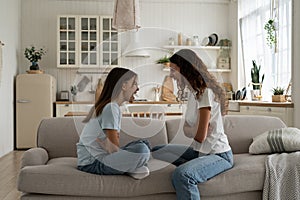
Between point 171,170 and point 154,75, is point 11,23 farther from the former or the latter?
point 171,170

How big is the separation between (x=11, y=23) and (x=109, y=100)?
4.87 m

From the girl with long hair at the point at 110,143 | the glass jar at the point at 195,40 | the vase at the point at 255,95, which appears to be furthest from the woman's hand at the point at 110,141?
the glass jar at the point at 195,40

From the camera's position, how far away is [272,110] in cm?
523

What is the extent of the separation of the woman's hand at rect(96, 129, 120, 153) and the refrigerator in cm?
468

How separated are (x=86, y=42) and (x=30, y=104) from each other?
4.90 feet

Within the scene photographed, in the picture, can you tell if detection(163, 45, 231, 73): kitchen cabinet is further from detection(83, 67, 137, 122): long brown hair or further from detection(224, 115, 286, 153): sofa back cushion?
detection(83, 67, 137, 122): long brown hair

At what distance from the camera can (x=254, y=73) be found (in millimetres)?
6492

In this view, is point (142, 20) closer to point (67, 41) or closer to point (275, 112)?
point (67, 41)

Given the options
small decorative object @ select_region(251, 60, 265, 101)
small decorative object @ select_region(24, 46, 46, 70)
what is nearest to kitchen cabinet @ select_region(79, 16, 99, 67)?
small decorative object @ select_region(24, 46, 46, 70)

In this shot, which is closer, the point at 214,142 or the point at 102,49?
the point at 214,142

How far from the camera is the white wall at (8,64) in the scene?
6.33 metres

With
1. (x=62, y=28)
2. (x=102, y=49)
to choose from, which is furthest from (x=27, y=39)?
(x=102, y=49)

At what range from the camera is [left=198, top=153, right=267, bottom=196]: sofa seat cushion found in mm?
2656

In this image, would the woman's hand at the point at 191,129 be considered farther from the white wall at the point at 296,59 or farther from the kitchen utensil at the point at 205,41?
the kitchen utensil at the point at 205,41
